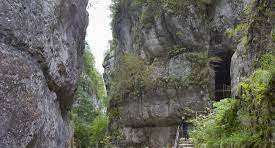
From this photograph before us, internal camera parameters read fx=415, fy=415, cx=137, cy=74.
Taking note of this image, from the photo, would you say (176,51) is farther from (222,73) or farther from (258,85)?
(258,85)

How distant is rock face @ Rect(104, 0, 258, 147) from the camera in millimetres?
24469

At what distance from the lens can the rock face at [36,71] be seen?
9750 millimetres

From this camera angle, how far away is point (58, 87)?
44.9 feet

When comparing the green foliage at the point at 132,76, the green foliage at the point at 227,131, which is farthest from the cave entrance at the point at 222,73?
the green foliage at the point at 227,131

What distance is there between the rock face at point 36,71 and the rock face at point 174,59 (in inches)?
401

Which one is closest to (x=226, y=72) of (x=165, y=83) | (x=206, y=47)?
(x=206, y=47)

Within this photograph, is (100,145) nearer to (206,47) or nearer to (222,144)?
(206,47)

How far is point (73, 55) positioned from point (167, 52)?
1186 centimetres

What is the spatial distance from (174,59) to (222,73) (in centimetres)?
445

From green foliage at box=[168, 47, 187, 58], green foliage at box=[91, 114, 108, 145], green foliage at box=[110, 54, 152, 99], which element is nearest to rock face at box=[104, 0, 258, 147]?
green foliage at box=[168, 47, 187, 58]

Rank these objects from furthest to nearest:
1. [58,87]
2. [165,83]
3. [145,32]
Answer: [145,32], [165,83], [58,87]

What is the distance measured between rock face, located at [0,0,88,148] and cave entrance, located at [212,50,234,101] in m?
12.9

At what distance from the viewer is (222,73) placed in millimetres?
28391

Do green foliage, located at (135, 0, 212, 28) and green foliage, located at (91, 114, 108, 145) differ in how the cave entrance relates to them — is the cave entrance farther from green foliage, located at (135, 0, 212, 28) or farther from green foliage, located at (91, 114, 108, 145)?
green foliage, located at (91, 114, 108, 145)
